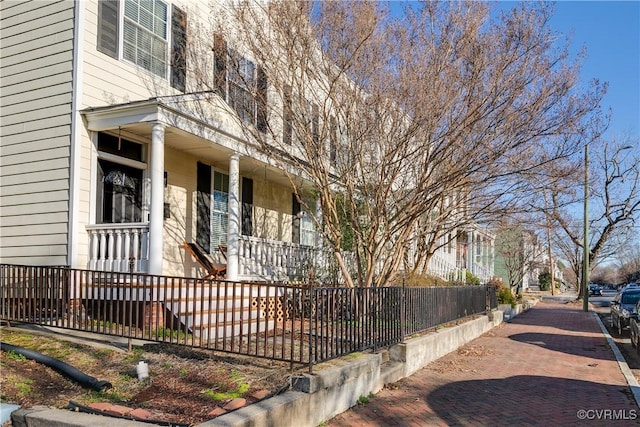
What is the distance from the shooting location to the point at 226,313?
6297 mm

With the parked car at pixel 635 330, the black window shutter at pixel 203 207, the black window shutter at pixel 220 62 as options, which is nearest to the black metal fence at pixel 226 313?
the black window shutter at pixel 203 207

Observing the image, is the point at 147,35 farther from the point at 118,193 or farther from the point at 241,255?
the point at 241,255

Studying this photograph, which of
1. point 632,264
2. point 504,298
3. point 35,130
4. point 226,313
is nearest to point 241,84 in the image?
point 35,130

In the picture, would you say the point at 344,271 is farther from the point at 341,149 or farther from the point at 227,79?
the point at 227,79

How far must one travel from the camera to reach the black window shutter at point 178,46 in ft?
36.4

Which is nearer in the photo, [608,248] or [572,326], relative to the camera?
[572,326]

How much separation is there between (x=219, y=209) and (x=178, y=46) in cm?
383

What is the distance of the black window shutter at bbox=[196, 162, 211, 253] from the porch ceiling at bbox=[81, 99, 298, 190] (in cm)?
32

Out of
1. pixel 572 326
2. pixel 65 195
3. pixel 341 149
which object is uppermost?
pixel 341 149

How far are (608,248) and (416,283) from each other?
33430mm

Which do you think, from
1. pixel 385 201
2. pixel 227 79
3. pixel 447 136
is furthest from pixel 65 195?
pixel 447 136

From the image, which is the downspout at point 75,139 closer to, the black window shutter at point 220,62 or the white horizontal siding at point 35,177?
the white horizontal siding at point 35,177

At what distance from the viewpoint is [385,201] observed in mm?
9938

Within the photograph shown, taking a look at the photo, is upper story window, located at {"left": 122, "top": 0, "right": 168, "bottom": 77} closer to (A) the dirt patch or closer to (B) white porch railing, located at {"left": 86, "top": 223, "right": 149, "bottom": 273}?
(B) white porch railing, located at {"left": 86, "top": 223, "right": 149, "bottom": 273}
